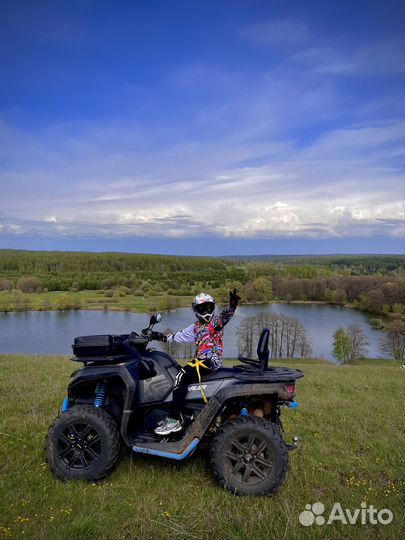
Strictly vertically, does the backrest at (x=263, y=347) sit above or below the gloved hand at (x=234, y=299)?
below

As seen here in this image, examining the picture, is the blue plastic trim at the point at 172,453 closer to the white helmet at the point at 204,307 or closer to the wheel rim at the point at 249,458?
the wheel rim at the point at 249,458

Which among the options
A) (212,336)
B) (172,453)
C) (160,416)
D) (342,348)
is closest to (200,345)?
(212,336)

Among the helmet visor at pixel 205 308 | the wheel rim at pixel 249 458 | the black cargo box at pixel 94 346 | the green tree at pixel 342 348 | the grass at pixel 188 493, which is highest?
the helmet visor at pixel 205 308

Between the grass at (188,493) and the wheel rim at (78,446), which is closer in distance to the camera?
the grass at (188,493)

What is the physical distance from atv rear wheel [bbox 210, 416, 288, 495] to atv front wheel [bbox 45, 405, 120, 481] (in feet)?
3.29

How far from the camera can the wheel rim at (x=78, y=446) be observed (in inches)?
157

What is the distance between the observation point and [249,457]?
387cm

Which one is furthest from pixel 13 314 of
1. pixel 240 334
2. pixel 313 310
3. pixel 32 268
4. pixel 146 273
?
pixel 313 310

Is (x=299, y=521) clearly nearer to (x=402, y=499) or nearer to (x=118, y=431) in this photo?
(x=402, y=499)

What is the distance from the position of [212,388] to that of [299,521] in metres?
1.34

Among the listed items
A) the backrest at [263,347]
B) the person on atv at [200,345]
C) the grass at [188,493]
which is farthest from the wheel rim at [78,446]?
the backrest at [263,347]

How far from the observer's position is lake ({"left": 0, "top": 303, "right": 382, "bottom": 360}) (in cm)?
4184

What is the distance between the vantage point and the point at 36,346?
127 ft

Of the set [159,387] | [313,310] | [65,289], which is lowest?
[313,310]
